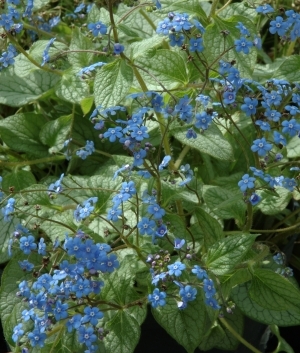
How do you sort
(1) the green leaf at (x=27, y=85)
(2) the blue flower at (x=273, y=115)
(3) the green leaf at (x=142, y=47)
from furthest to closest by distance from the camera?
(1) the green leaf at (x=27, y=85) < (3) the green leaf at (x=142, y=47) < (2) the blue flower at (x=273, y=115)

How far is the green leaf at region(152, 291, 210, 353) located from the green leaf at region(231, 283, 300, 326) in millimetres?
114

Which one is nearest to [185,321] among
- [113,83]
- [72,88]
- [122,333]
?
[122,333]

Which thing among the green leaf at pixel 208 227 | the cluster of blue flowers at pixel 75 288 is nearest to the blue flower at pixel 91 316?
the cluster of blue flowers at pixel 75 288

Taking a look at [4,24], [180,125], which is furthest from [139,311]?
[4,24]

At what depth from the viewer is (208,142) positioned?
1333 millimetres

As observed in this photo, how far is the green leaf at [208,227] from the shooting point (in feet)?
4.28

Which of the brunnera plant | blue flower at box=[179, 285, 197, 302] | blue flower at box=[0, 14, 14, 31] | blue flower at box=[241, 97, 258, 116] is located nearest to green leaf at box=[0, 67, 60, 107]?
the brunnera plant

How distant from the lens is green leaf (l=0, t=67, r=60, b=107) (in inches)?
65.2

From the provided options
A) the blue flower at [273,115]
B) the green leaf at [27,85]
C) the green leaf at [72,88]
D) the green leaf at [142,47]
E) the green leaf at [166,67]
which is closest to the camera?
the blue flower at [273,115]

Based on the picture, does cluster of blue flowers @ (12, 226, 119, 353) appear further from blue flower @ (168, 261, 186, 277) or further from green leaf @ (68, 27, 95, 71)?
green leaf @ (68, 27, 95, 71)

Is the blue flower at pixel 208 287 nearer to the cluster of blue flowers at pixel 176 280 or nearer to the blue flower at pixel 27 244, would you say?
the cluster of blue flowers at pixel 176 280

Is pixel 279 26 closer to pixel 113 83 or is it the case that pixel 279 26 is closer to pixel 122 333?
pixel 113 83

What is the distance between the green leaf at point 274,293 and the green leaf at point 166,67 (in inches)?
16.0

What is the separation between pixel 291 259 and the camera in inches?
66.0
